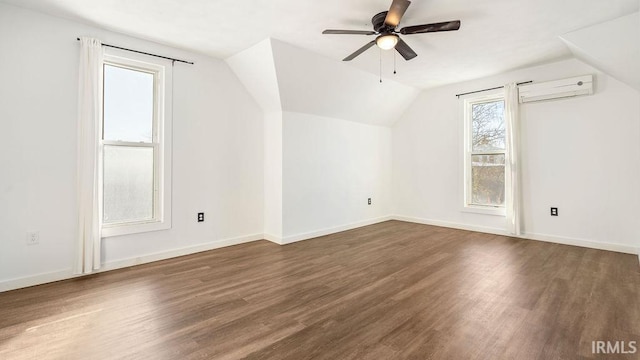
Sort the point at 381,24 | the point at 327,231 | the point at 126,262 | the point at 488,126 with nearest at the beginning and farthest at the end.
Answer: the point at 381,24 < the point at 126,262 < the point at 327,231 < the point at 488,126

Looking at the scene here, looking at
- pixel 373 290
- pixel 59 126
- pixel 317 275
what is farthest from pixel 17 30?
pixel 373 290

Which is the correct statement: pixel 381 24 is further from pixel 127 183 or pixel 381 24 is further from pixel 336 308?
pixel 127 183

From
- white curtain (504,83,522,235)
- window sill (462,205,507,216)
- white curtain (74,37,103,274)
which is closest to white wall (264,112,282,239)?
white curtain (74,37,103,274)

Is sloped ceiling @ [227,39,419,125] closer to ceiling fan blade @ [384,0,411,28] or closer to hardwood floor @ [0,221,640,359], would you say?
ceiling fan blade @ [384,0,411,28]

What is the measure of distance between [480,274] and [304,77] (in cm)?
313

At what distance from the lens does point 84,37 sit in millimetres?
2932

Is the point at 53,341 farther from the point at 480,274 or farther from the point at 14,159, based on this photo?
the point at 480,274

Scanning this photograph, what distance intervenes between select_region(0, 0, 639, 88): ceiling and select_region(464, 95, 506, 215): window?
1.12 m

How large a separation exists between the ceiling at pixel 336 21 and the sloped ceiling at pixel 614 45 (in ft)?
0.33

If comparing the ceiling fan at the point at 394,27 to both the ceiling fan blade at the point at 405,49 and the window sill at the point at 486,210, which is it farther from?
the window sill at the point at 486,210

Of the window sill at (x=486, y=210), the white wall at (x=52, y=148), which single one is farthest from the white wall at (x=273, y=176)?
the window sill at (x=486, y=210)

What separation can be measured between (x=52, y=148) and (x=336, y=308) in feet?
9.96

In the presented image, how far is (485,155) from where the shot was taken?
16.3 feet

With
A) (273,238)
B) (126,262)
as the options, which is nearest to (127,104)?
(126,262)
